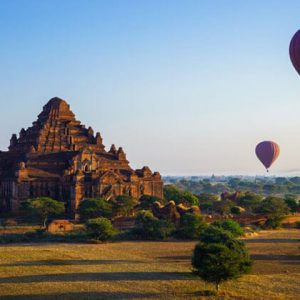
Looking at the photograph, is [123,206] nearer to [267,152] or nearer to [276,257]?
[276,257]

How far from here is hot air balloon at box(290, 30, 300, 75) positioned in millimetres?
60281

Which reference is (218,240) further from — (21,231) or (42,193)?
(42,193)

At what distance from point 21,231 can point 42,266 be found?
24.4 metres

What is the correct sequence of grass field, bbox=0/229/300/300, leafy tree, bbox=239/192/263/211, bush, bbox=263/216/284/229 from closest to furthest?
grass field, bbox=0/229/300/300 → bush, bbox=263/216/284/229 → leafy tree, bbox=239/192/263/211

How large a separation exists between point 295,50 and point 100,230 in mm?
32488

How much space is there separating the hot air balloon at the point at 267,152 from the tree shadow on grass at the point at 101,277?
8319cm

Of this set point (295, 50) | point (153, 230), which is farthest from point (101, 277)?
point (295, 50)

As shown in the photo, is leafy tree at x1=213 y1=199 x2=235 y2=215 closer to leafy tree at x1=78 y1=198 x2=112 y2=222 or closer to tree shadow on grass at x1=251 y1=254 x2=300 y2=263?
leafy tree at x1=78 y1=198 x2=112 y2=222

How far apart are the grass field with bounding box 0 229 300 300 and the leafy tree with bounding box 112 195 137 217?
17.9 meters

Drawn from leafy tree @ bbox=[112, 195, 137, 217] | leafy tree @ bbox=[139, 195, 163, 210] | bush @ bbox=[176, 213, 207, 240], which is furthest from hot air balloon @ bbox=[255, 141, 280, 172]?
bush @ bbox=[176, 213, 207, 240]

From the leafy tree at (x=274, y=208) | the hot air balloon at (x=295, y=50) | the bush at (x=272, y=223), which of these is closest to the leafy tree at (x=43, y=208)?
the bush at (x=272, y=223)

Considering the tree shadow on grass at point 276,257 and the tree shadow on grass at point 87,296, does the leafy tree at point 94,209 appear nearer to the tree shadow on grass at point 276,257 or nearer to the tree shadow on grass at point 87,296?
the tree shadow on grass at point 276,257

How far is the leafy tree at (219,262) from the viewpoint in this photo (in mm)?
29672

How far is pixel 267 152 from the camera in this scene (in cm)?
11444
